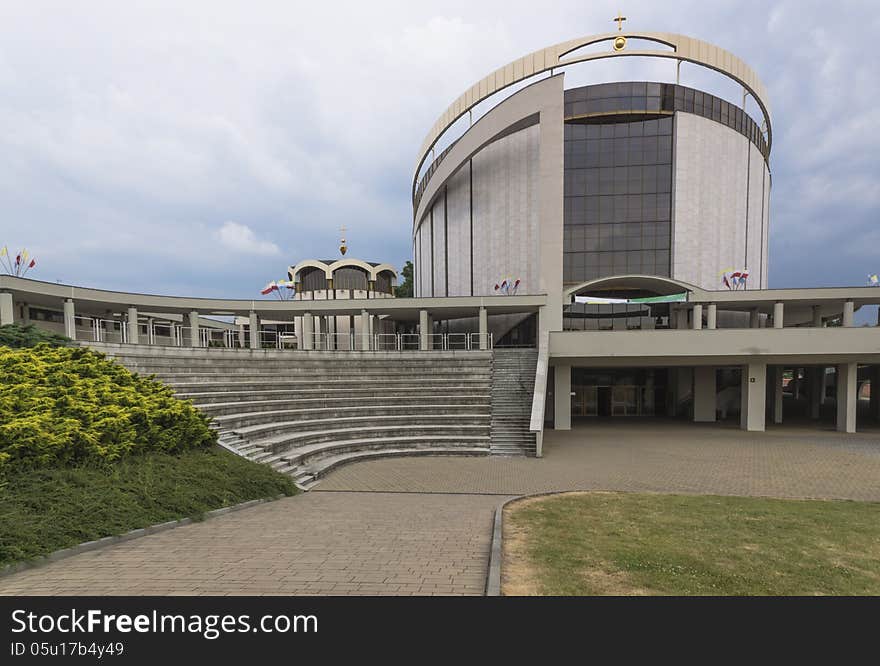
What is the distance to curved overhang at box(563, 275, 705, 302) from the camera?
81.1 ft

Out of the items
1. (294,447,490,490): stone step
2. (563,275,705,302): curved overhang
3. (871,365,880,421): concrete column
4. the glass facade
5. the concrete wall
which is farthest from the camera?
the glass facade

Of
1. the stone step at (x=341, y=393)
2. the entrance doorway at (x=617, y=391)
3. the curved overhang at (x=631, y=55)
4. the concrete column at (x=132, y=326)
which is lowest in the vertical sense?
the entrance doorway at (x=617, y=391)

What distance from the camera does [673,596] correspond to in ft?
14.7

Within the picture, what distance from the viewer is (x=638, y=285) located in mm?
26688

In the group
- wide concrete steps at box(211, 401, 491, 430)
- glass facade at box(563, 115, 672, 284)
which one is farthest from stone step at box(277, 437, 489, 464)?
→ glass facade at box(563, 115, 672, 284)

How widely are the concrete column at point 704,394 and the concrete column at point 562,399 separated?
9054mm

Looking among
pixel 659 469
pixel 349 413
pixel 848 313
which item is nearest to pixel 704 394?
pixel 848 313

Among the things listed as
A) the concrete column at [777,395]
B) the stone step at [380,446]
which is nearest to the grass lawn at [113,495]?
the stone step at [380,446]

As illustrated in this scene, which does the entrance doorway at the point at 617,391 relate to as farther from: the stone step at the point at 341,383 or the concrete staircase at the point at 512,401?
the stone step at the point at 341,383

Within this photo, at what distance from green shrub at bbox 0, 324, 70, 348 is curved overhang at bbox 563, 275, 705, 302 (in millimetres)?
23767

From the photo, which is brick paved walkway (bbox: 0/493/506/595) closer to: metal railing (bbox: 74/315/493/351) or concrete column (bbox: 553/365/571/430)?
concrete column (bbox: 553/365/571/430)

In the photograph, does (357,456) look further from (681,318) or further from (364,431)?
(681,318)

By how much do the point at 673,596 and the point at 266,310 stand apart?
25.8 meters

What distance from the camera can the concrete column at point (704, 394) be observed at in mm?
24438
